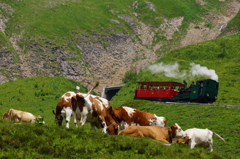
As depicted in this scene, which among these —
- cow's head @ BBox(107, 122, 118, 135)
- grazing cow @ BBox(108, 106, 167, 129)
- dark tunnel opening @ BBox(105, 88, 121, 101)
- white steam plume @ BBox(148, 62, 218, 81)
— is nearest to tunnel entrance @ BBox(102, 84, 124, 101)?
dark tunnel opening @ BBox(105, 88, 121, 101)

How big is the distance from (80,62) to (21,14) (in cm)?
3613

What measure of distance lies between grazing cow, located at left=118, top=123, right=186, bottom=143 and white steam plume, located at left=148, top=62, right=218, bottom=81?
5288 cm

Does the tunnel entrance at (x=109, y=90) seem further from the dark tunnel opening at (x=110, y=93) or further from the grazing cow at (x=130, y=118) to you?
the grazing cow at (x=130, y=118)

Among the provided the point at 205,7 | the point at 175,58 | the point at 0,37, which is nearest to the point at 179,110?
the point at 175,58

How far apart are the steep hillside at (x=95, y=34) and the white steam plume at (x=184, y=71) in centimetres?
3211

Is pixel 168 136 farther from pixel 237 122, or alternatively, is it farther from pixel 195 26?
pixel 195 26

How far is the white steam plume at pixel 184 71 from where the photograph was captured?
251ft

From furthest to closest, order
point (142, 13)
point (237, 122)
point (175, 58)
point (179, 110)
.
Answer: point (142, 13), point (175, 58), point (179, 110), point (237, 122)

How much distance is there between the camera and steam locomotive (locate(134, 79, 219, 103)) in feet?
171

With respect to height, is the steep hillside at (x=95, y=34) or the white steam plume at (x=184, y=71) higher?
the steep hillside at (x=95, y=34)

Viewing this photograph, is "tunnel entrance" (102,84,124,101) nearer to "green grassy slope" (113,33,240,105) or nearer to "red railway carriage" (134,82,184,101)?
"green grassy slope" (113,33,240,105)

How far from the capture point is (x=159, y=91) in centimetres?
6056

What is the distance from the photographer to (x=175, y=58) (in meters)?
91.6

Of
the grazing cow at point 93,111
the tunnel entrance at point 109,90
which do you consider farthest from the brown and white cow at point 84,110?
the tunnel entrance at point 109,90
